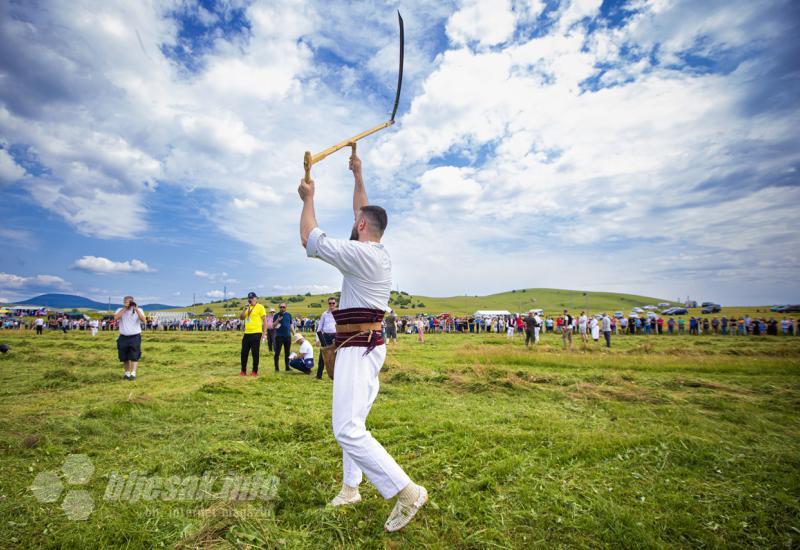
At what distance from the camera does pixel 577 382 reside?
1055 cm

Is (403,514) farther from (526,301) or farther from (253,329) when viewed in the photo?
(526,301)

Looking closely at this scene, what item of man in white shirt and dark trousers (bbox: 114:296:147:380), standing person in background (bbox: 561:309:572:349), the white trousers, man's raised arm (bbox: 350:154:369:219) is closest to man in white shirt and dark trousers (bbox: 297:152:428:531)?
the white trousers

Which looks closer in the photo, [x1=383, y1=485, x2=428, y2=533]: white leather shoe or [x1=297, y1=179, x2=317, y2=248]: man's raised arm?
[x1=383, y1=485, x2=428, y2=533]: white leather shoe

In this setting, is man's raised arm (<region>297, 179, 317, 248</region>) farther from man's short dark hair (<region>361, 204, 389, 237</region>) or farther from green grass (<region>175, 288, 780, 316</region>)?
green grass (<region>175, 288, 780, 316</region>)

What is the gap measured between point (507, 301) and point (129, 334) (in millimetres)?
142222

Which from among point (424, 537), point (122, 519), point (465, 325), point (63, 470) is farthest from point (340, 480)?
point (465, 325)

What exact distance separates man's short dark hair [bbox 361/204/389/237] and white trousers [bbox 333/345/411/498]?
1.19 meters

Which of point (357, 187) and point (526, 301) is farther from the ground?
point (526, 301)

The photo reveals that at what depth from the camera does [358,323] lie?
3635mm

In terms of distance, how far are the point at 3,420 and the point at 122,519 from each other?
13.9 feet

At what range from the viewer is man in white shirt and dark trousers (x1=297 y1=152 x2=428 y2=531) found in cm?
330

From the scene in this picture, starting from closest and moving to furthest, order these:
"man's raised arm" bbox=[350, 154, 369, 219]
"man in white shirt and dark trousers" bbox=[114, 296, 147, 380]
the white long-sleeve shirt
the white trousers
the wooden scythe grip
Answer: the white trousers → the white long-sleeve shirt → the wooden scythe grip → "man's raised arm" bbox=[350, 154, 369, 219] → "man in white shirt and dark trousers" bbox=[114, 296, 147, 380]

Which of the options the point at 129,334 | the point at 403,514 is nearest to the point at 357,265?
the point at 403,514

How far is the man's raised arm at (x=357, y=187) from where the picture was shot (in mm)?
4660
